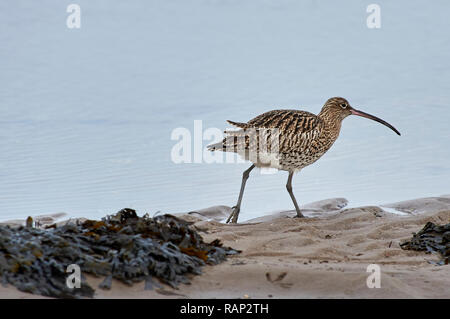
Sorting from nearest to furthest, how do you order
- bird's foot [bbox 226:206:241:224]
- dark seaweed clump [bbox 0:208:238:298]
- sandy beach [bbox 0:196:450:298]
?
dark seaweed clump [bbox 0:208:238:298], sandy beach [bbox 0:196:450:298], bird's foot [bbox 226:206:241:224]

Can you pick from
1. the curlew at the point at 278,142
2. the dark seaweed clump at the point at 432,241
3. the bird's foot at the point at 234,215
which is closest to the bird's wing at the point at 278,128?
the curlew at the point at 278,142

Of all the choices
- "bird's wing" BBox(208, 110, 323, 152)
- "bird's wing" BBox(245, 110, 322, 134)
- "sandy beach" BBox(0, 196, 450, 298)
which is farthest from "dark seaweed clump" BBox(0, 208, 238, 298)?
"bird's wing" BBox(245, 110, 322, 134)

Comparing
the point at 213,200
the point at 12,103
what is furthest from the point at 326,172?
the point at 12,103

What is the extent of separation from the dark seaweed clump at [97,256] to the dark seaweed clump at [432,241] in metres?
2.00

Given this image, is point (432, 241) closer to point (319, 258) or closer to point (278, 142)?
point (319, 258)

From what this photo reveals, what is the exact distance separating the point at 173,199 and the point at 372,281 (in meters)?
5.18

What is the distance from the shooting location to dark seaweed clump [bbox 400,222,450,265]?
7.07 metres

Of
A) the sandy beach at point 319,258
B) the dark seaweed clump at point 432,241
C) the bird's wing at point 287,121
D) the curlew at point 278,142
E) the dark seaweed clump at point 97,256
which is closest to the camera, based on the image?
the dark seaweed clump at point 97,256

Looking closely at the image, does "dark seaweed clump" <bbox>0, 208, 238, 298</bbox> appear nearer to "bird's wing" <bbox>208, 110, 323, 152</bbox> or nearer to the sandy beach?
the sandy beach

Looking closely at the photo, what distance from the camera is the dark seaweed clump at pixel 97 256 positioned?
5074 millimetres

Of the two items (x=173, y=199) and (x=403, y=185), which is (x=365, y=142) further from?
(x=173, y=199)

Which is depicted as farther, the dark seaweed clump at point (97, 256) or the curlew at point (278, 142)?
the curlew at point (278, 142)

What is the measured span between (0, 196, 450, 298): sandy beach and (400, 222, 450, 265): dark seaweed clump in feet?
0.35

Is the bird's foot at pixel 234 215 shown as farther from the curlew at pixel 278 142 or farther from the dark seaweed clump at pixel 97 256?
the dark seaweed clump at pixel 97 256
